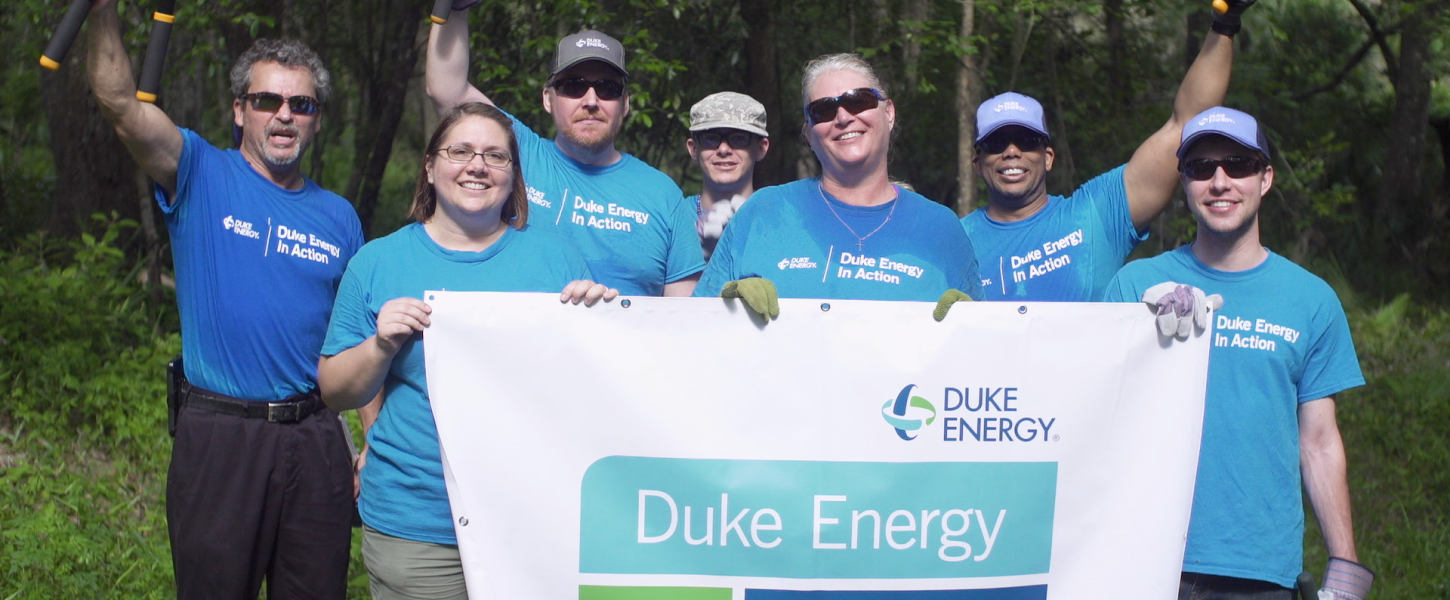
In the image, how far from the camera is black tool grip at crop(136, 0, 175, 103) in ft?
11.2

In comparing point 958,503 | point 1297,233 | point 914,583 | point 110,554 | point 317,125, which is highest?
point 1297,233

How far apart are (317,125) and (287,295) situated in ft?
1.95

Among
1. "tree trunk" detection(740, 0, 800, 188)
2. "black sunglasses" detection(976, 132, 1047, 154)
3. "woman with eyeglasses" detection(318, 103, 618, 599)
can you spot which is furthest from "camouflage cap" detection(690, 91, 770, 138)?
"tree trunk" detection(740, 0, 800, 188)

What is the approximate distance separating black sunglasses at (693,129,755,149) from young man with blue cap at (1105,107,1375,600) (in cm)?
205

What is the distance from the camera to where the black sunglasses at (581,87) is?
153 inches

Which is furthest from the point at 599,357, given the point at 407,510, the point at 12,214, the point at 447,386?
the point at 12,214

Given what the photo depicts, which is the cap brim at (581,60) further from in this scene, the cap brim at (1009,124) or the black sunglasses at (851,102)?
the cap brim at (1009,124)

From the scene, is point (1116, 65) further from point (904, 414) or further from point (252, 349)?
point (252, 349)

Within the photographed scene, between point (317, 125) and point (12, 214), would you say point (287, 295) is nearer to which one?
point (317, 125)

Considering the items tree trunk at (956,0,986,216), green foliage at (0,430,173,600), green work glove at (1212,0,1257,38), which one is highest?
tree trunk at (956,0,986,216)

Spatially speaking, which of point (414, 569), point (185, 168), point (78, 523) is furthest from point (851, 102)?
point (78, 523)

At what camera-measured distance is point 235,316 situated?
11.4 ft

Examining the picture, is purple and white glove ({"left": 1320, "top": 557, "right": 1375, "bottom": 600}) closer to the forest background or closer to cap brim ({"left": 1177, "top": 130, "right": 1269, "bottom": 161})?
cap brim ({"left": 1177, "top": 130, "right": 1269, "bottom": 161})

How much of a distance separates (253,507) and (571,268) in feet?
4.17
